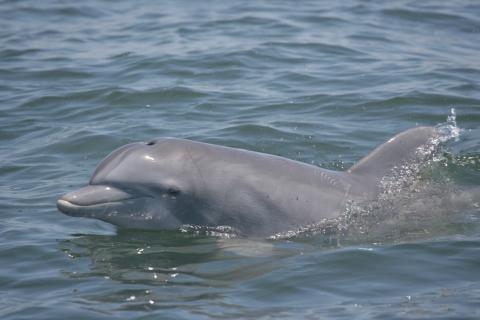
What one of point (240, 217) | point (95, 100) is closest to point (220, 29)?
point (95, 100)

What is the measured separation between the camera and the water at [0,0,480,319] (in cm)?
799

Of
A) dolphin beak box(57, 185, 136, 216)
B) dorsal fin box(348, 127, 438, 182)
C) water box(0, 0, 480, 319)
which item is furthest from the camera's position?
dorsal fin box(348, 127, 438, 182)

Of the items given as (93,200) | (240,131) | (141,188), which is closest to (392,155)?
(141,188)

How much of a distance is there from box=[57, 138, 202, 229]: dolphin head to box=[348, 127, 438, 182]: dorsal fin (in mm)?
1989

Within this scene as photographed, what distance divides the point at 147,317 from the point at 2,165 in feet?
18.7

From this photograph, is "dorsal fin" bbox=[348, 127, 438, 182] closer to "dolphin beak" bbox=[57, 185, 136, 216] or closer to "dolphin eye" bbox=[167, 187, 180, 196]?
"dolphin eye" bbox=[167, 187, 180, 196]

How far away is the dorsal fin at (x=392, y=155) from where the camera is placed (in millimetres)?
9711

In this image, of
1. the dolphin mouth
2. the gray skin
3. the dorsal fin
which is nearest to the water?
the gray skin

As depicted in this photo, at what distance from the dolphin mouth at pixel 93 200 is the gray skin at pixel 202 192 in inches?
0.4

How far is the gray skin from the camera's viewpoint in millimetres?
8969

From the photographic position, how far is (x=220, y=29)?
67.5 ft

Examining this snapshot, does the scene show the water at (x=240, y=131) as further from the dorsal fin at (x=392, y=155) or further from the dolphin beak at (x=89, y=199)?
the dolphin beak at (x=89, y=199)

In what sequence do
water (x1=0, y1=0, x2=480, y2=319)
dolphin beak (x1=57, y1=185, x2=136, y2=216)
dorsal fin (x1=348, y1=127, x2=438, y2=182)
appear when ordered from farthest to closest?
1. dorsal fin (x1=348, y1=127, x2=438, y2=182)
2. dolphin beak (x1=57, y1=185, x2=136, y2=216)
3. water (x1=0, y1=0, x2=480, y2=319)

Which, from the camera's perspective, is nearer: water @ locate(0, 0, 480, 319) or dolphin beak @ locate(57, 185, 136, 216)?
water @ locate(0, 0, 480, 319)
